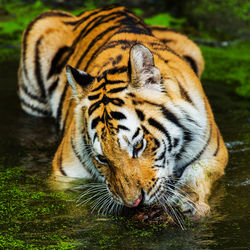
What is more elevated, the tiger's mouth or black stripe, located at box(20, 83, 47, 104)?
the tiger's mouth

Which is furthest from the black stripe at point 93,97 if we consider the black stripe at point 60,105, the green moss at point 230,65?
the green moss at point 230,65

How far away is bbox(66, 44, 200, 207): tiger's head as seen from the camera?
2.99 meters

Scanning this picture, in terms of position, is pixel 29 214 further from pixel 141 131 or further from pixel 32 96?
pixel 32 96

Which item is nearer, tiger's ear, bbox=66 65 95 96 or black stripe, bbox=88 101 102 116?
black stripe, bbox=88 101 102 116

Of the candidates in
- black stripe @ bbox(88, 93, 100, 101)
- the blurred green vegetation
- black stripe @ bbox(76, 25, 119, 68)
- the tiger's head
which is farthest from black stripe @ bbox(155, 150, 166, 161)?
the blurred green vegetation

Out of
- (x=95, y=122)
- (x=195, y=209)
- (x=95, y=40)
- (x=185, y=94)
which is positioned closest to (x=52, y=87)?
(x=95, y=40)

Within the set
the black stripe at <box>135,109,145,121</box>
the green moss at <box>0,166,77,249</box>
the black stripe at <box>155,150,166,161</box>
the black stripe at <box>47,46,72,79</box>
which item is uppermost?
the black stripe at <box>135,109,145,121</box>

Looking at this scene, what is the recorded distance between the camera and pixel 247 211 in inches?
123

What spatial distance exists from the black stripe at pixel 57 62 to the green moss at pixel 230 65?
1.90 meters

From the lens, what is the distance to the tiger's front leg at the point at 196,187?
10.4 ft

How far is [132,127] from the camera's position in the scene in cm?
307

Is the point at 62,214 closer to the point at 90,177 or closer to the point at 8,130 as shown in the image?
the point at 90,177

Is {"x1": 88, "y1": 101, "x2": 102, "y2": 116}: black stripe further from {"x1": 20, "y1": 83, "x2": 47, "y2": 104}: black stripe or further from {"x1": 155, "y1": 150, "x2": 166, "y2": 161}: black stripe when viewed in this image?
{"x1": 20, "y1": 83, "x2": 47, "y2": 104}: black stripe

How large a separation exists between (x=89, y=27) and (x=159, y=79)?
2064 mm
